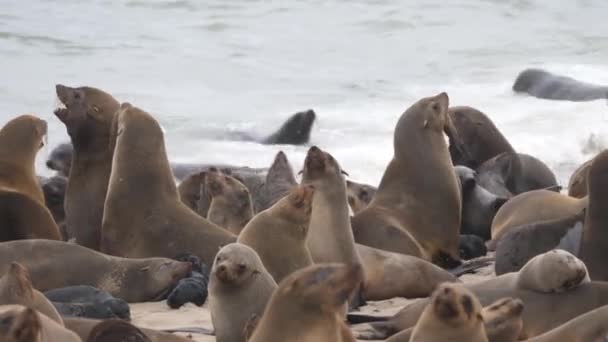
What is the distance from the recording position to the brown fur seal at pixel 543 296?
19.0ft

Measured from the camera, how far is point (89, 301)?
6227mm

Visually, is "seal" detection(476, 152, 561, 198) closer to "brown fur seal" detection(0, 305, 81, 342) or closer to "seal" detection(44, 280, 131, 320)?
"seal" detection(44, 280, 131, 320)

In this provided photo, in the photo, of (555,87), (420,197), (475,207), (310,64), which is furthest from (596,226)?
(310,64)

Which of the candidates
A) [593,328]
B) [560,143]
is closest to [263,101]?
[560,143]

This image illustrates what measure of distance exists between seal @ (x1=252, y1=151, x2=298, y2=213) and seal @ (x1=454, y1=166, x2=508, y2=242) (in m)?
1.13

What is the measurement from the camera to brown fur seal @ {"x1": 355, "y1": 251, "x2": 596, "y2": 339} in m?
5.79

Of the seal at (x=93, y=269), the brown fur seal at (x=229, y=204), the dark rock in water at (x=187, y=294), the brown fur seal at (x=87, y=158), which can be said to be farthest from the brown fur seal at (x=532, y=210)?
the brown fur seal at (x=87, y=158)

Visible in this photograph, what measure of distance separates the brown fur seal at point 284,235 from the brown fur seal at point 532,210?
1.99 m

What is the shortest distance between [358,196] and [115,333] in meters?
4.34

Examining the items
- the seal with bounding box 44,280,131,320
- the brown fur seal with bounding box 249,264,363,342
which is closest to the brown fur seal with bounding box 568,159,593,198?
the seal with bounding box 44,280,131,320

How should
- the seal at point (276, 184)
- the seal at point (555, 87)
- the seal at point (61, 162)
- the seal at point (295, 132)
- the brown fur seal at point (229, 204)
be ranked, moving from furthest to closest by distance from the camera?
the seal at point (555, 87) → the seal at point (295, 132) → the seal at point (61, 162) → the seal at point (276, 184) → the brown fur seal at point (229, 204)

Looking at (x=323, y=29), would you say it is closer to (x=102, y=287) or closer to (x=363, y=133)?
(x=363, y=133)

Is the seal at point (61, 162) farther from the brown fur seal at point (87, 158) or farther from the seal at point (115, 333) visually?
the seal at point (115, 333)

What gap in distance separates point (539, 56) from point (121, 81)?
6.13 metres
